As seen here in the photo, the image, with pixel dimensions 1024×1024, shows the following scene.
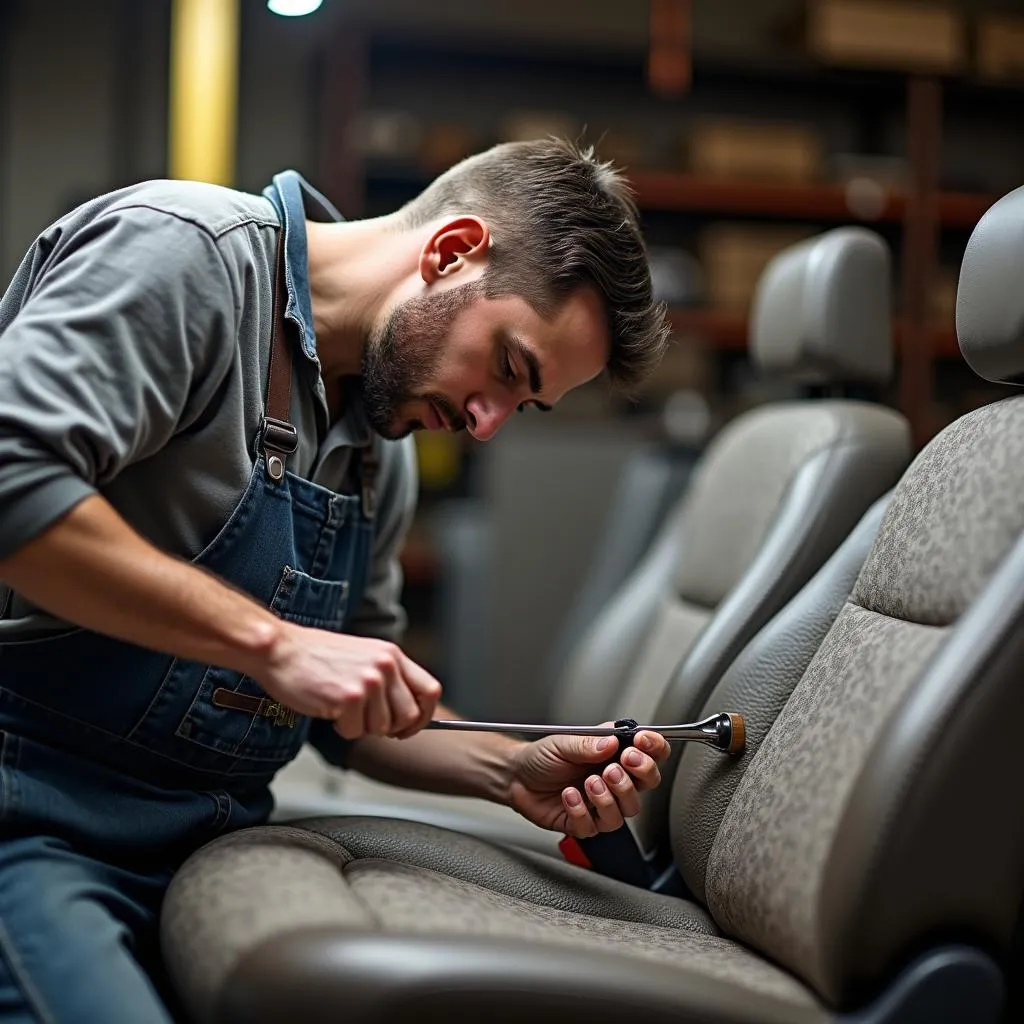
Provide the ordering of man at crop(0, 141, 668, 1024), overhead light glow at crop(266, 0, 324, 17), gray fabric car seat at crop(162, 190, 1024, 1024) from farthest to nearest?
overhead light glow at crop(266, 0, 324, 17) < man at crop(0, 141, 668, 1024) < gray fabric car seat at crop(162, 190, 1024, 1024)

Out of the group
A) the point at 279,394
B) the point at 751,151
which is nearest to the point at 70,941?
the point at 279,394

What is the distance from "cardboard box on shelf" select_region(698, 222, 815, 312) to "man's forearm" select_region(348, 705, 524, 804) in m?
2.66

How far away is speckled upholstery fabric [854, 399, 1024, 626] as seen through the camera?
0.92m

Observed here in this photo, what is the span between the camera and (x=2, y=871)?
95 cm

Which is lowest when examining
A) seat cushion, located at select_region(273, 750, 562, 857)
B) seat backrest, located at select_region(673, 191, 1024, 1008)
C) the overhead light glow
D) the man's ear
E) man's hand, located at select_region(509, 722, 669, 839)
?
seat cushion, located at select_region(273, 750, 562, 857)

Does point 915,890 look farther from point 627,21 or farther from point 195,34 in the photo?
point 627,21

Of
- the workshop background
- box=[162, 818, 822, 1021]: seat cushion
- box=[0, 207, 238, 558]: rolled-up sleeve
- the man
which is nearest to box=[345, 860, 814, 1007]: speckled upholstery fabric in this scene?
box=[162, 818, 822, 1021]: seat cushion

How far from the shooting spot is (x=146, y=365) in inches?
37.2

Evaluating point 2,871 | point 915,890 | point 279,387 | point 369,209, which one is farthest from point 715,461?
point 369,209

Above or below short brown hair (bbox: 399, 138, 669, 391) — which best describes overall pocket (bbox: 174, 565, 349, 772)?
below

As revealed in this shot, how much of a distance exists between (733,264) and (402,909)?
3174mm

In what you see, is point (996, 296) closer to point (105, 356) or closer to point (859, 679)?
point (859, 679)

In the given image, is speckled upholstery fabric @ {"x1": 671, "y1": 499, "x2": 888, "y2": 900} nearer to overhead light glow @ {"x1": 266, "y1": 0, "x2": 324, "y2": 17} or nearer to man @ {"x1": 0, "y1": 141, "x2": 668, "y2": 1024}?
man @ {"x1": 0, "y1": 141, "x2": 668, "y2": 1024}

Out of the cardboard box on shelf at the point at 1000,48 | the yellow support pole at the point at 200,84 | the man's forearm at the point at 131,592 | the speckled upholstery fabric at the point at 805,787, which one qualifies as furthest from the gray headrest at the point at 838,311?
the cardboard box on shelf at the point at 1000,48
